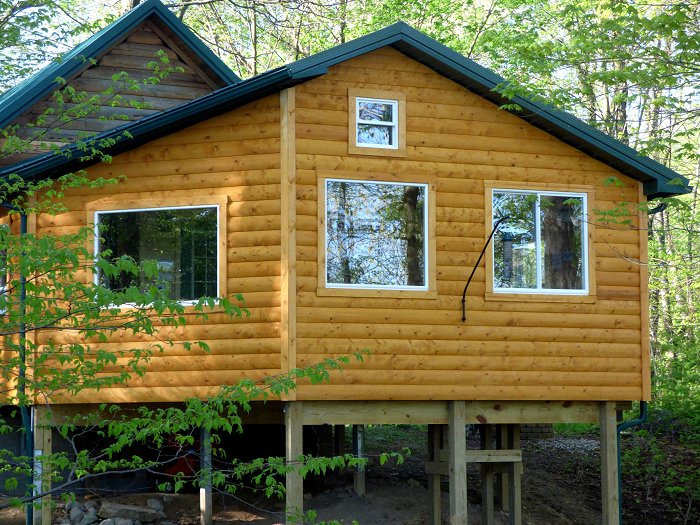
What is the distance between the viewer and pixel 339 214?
37.0 ft

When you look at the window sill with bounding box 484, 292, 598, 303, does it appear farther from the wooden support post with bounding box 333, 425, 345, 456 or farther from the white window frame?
the wooden support post with bounding box 333, 425, 345, 456

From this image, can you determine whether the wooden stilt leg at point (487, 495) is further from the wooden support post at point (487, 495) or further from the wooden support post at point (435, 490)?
the wooden support post at point (435, 490)

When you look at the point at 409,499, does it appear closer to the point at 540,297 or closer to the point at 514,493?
the point at 514,493

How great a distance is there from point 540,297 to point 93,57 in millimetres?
7880

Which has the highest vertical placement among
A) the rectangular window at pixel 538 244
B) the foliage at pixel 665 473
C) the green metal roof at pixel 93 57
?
the green metal roof at pixel 93 57

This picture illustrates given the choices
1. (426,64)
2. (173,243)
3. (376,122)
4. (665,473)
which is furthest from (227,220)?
(665,473)

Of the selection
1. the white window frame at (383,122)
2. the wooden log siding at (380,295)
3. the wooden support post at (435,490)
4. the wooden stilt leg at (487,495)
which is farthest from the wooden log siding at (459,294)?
the wooden stilt leg at (487,495)

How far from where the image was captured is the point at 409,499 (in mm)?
13664

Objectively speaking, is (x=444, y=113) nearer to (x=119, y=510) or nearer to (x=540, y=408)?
(x=540, y=408)

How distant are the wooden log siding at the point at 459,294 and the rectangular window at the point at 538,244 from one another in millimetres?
192

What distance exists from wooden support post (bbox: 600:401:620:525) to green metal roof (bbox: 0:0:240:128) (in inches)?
301

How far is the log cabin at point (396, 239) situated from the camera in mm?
11031

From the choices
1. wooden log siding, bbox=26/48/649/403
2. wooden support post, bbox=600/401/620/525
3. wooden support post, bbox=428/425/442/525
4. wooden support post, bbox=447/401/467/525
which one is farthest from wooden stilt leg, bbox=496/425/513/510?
wooden log siding, bbox=26/48/649/403

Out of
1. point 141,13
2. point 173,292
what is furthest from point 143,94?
point 173,292
